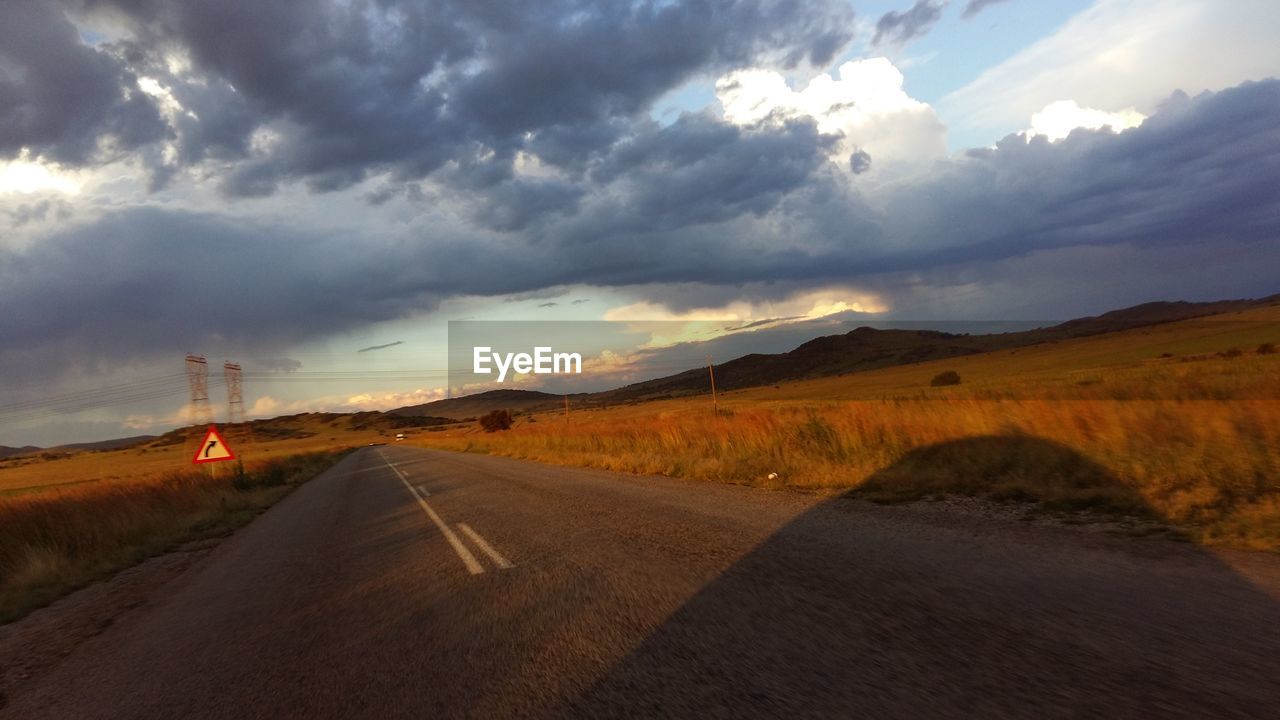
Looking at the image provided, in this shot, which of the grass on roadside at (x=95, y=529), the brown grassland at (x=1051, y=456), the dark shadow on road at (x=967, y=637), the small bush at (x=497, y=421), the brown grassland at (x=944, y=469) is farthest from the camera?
the small bush at (x=497, y=421)

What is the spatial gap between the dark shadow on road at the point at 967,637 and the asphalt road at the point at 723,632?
17mm

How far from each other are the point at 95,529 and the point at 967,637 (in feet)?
50.1

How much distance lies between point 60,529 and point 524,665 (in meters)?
13.4

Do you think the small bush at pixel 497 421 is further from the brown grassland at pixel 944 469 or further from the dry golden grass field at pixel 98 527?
the brown grassland at pixel 944 469

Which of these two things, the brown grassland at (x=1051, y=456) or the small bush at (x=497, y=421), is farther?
the small bush at (x=497, y=421)

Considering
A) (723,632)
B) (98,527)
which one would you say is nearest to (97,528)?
(98,527)

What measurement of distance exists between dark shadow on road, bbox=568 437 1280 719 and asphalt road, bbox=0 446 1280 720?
0.06 ft

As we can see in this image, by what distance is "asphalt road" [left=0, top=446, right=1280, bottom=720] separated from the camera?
10.6 ft

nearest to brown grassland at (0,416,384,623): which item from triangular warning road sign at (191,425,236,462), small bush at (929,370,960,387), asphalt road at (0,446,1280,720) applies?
triangular warning road sign at (191,425,236,462)

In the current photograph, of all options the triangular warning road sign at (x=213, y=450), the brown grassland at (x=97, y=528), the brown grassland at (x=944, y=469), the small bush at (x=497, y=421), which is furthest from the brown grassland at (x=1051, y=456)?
the small bush at (x=497, y=421)

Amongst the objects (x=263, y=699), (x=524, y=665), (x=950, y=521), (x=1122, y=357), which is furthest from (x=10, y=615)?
(x=1122, y=357)

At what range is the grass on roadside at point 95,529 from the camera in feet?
30.9

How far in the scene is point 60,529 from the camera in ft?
41.4

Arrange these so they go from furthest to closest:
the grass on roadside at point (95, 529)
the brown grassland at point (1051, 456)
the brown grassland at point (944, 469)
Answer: the grass on roadside at point (95, 529) → the brown grassland at point (944, 469) → the brown grassland at point (1051, 456)
